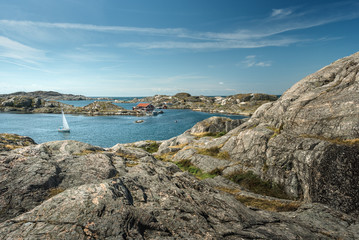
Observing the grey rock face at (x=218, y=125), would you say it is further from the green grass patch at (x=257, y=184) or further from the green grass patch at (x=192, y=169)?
the green grass patch at (x=257, y=184)

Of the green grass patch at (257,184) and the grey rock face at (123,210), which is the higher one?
the grey rock face at (123,210)

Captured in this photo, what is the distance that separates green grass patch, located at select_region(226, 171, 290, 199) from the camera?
21866 millimetres

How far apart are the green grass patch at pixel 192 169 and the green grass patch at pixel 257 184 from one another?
12.6ft

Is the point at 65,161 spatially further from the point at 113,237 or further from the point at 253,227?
the point at 253,227

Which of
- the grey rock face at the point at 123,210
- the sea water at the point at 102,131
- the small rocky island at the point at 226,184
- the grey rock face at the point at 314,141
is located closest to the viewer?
the grey rock face at the point at 123,210

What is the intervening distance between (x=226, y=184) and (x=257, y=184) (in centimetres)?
440

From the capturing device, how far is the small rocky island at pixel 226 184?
8.83m

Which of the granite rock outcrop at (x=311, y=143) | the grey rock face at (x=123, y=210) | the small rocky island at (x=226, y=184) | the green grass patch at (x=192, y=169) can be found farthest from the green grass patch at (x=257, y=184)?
the grey rock face at (x=123, y=210)

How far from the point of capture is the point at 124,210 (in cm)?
925

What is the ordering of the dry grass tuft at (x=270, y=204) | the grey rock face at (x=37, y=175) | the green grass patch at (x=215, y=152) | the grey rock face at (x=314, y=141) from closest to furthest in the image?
the grey rock face at (x=37, y=175)
the dry grass tuft at (x=270, y=204)
the grey rock face at (x=314, y=141)
the green grass patch at (x=215, y=152)

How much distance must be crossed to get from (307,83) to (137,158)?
31522 mm

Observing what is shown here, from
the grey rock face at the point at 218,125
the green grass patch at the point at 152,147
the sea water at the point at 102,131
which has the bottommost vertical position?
the sea water at the point at 102,131

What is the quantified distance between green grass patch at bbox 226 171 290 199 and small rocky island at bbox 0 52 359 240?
123mm

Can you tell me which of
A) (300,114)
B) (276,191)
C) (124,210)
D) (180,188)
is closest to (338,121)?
(300,114)
